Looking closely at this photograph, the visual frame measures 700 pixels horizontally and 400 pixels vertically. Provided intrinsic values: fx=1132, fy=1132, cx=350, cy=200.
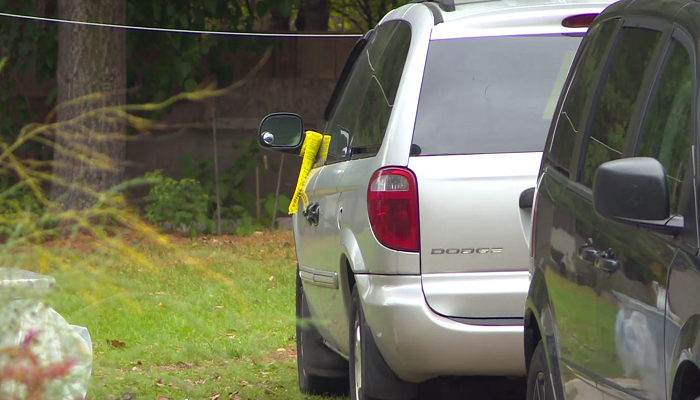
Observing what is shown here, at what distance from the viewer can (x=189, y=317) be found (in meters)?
3.00

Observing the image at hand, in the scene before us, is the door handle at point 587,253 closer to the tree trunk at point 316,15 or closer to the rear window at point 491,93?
the rear window at point 491,93

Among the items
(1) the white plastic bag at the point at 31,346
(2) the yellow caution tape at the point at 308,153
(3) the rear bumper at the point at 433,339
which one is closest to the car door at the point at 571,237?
(3) the rear bumper at the point at 433,339

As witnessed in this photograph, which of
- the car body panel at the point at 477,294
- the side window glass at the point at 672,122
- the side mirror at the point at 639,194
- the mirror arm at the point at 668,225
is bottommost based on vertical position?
the car body panel at the point at 477,294

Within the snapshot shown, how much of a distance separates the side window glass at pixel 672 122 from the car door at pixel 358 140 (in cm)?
157

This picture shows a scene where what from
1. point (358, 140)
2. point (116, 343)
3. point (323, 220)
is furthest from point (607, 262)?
point (116, 343)

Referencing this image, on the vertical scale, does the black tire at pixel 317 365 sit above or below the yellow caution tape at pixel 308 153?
below

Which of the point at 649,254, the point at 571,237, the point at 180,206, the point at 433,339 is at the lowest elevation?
the point at 180,206

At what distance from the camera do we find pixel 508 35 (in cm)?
461

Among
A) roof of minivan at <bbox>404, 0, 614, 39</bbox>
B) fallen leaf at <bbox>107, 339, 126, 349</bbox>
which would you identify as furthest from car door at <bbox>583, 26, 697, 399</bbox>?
fallen leaf at <bbox>107, 339, 126, 349</bbox>

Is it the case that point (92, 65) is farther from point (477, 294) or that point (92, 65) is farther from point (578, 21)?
point (477, 294)

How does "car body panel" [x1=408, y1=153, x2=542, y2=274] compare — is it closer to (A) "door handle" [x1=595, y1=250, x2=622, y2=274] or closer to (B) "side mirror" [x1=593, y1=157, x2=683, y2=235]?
(A) "door handle" [x1=595, y1=250, x2=622, y2=274]

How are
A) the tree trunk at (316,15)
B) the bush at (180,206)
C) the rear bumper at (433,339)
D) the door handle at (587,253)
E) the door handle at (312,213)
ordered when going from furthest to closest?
the tree trunk at (316,15) < the bush at (180,206) < the door handle at (312,213) < the rear bumper at (433,339) < the door handle at (587,253)

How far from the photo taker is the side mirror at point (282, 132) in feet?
20.5

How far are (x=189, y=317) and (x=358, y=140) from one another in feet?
7.38
